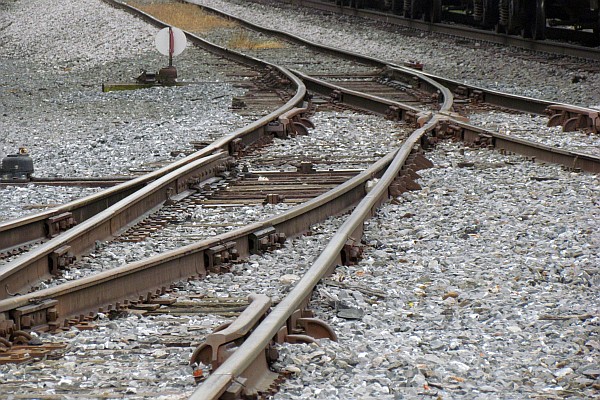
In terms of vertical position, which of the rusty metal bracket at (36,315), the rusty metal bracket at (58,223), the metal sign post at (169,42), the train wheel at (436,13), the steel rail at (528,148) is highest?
the train wheel at (436,13)

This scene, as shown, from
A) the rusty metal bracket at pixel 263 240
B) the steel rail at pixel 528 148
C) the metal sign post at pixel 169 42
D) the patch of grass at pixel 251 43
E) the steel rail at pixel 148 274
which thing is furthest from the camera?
the patch of grass at pixel 251 43

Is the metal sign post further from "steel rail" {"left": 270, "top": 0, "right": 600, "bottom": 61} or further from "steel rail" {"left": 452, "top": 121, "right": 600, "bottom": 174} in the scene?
"steel rail" {"left": 452, "top": 121, "right": 600, "bottom": 174}

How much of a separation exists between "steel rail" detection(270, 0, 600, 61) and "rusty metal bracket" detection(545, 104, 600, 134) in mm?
6227

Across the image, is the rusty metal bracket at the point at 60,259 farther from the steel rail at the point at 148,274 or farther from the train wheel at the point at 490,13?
the train wheel at the point at 490,13

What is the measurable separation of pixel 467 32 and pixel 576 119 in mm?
11488

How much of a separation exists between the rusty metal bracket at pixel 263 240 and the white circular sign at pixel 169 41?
10556 mm

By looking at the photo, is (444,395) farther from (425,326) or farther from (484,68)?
(484,68)

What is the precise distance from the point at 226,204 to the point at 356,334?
3083mm

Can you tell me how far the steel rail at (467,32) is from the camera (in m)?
18.2

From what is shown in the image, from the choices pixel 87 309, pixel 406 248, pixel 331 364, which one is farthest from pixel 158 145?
pixel 331 364

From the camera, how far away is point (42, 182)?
28.6ft

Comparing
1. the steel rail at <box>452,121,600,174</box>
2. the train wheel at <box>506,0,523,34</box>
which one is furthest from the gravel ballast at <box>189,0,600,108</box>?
the steel rail at <box>452,121,600,174</box>

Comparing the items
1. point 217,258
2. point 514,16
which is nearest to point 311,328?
point 217,258

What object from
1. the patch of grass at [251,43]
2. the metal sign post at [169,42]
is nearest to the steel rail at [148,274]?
the metal sign post at [169,42]
